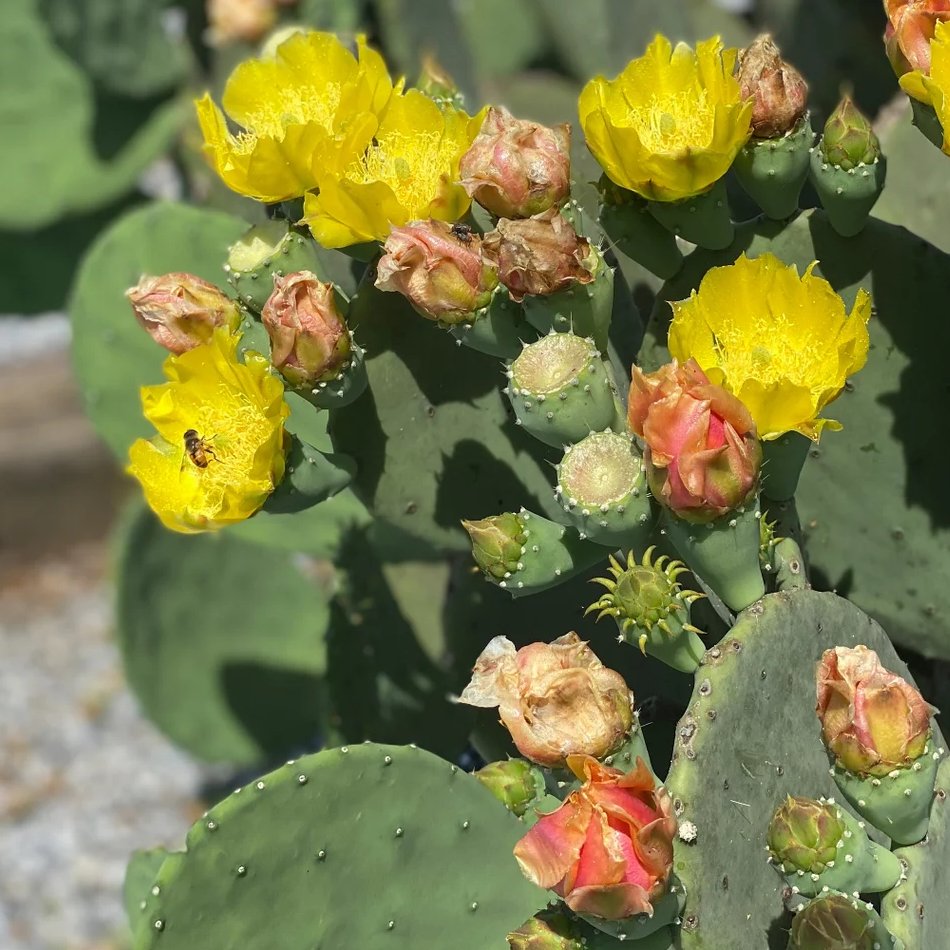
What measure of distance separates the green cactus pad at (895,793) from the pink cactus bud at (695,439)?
19 cm

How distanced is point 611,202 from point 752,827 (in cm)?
47

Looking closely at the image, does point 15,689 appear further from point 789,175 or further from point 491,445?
point 789,175

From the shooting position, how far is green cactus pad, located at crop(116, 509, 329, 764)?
238 cm

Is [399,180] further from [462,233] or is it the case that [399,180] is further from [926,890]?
[926,890]

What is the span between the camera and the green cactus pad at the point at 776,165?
38.2 inches

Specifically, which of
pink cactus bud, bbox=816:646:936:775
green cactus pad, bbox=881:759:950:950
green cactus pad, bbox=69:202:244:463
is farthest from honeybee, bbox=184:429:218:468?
green cactus pad, bbox=69:202:244:463

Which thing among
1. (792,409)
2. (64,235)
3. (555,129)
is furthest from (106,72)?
(792,409)

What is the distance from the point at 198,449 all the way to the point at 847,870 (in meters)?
0.51

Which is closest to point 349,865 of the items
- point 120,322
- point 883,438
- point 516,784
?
point 516,784

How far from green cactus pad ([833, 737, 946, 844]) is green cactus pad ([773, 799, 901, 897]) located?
1cm

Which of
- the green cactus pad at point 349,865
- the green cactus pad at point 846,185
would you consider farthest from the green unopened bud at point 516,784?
the green cactus pad at point 846,185

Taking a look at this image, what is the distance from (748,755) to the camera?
85 centimetres

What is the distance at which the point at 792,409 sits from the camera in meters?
0.85

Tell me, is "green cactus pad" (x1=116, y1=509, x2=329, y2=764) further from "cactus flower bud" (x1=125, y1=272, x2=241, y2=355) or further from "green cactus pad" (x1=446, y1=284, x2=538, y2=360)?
"green cactus pad" (x1=446, y1=284, x2=538, y2=360)
